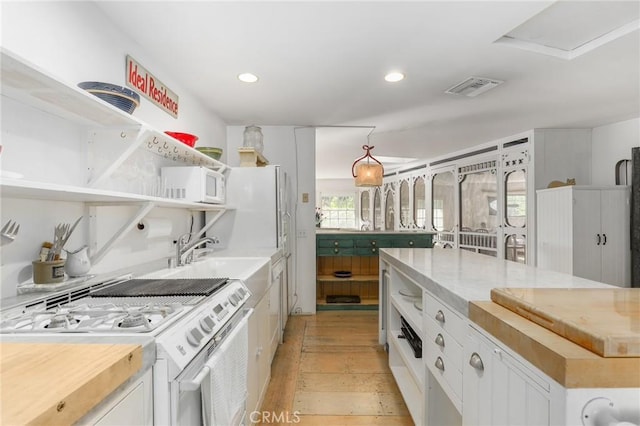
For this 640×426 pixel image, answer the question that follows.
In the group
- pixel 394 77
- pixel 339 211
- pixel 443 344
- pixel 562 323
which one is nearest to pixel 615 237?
pixel 394 77

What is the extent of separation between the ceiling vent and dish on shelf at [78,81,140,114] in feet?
8.10

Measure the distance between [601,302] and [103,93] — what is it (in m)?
1.99

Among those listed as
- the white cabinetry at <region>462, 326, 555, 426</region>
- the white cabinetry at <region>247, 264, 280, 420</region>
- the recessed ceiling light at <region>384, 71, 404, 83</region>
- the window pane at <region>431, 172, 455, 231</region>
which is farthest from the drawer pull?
the window pane at <region>431, 172, 455, 231</region>

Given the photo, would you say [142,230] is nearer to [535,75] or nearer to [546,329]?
[546,329]

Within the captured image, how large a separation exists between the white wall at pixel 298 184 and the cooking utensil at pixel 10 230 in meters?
3.01

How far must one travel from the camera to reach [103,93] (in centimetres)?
142

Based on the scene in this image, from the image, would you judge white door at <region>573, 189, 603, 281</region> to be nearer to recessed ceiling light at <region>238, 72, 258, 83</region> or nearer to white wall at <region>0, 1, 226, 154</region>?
recessed ceiling light at <region>238, 72, 258, 83</region>

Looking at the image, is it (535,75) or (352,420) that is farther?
(535,75)

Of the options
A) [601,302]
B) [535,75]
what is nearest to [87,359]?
[601,302]

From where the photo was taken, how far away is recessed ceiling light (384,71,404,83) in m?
2.60

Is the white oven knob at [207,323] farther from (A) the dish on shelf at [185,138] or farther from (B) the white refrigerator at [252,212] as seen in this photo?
(B) the white refrigerator at [252,212]

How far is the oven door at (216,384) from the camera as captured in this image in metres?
0.98

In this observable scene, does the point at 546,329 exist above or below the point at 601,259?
above

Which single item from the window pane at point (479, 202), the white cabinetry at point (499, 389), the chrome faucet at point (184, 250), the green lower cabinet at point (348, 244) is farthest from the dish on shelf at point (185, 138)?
the window pane at point (479, 202)
